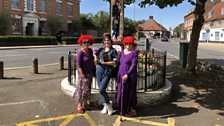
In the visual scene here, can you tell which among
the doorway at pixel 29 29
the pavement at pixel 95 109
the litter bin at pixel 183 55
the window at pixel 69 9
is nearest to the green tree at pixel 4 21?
the doorway at pixel 29 29

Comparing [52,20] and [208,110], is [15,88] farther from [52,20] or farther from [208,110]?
[52,20]

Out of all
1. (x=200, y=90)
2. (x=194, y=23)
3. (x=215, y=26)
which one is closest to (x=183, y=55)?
(x=194, y=23)

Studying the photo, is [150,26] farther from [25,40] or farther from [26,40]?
[25,40]

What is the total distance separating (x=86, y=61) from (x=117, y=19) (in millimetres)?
3437

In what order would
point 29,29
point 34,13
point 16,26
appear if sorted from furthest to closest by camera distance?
point 29,29 < point 34,13 < point 16,26

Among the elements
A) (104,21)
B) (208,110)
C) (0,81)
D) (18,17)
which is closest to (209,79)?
(208,110)

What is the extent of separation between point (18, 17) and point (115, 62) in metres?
38.8

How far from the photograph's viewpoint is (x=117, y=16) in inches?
356

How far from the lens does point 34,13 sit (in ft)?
145

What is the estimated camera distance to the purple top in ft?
19.4

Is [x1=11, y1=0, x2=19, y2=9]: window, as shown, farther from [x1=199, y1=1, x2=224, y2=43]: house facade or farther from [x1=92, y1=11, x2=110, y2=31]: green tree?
[x1=199, y1=1, x2=224, y2=43]: house facade

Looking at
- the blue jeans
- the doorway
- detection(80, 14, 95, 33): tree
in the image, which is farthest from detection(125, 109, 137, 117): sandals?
detection(80, 14, 95, 33): tree

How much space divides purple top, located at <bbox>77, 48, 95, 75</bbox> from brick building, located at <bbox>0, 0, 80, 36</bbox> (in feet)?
117

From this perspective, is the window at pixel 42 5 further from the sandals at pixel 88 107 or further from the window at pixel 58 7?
the sandals at pixel 88 107
